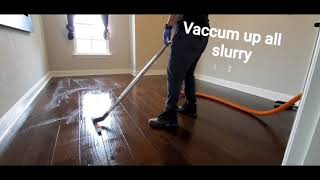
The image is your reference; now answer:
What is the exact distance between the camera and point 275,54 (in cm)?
238

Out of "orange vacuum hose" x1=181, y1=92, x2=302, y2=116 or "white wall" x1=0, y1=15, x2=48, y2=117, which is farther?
"orange vacuum hose" x1=181, y1=92, x2=302, y2=116

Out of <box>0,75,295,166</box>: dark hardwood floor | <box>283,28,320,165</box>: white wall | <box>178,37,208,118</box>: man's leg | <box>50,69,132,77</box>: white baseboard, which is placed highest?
<box>283,28,320,165</box>: white wall

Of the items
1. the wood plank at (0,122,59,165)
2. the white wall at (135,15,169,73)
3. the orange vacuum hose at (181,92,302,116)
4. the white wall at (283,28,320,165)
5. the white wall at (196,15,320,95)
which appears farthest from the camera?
the white wall at (135,15,169,73)

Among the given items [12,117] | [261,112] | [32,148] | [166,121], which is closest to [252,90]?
[261,112]

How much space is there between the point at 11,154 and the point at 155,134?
31.5 inches

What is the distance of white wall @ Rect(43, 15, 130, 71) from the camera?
3.41 m

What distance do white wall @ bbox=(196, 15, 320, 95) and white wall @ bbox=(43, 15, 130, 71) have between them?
1.78 metres

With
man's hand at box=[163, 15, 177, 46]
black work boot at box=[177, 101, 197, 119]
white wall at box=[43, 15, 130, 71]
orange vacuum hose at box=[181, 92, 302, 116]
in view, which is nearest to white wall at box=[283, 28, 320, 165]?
man's hand at box=[163, 15, 177, 46]

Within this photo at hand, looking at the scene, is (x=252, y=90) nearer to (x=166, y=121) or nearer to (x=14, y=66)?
(x=166, y=121)

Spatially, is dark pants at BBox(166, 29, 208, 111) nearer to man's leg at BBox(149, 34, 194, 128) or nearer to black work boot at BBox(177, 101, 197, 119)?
man's leg at BBox(149, 34, 194, 128)

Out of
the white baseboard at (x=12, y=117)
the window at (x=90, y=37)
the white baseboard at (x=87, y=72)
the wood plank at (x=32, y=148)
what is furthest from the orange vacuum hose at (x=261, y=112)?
the window at (x=90, y=37)

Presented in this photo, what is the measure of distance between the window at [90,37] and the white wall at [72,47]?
123mm
